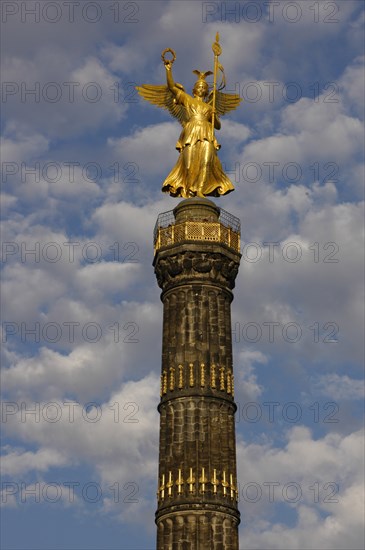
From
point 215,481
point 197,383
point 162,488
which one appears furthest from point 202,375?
point 162,488

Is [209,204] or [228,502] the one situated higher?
[209,204]

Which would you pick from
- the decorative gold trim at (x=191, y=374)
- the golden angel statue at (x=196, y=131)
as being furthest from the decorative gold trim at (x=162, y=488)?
the golden angel statue at (x=196, y=131)

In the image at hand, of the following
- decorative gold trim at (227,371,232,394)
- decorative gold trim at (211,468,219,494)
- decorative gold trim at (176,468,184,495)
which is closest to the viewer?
decorative gold trim at (176,468,184,495)

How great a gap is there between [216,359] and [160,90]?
20.6 metres

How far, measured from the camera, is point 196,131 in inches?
2889

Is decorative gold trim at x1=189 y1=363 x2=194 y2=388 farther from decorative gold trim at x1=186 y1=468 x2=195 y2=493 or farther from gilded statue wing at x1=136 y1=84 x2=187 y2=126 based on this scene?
gilded statue wing at x1=136 y1=84 x2=187 y2=126

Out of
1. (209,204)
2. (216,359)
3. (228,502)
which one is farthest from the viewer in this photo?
(209,204)

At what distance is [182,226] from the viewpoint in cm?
7019

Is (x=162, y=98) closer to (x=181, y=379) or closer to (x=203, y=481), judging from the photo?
(x=181, y=379)

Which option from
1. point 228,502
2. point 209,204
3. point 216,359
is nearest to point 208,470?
point 228,502

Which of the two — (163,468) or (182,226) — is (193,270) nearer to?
(182,226)

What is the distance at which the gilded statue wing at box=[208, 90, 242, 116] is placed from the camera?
7594cm

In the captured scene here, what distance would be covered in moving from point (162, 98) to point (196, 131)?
3.99 m

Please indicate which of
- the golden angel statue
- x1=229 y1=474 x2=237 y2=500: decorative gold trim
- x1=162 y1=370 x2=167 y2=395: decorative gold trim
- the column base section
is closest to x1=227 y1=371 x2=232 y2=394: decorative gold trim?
x1=162 y1=370 x2=167 y2=395: decorative gold trim
